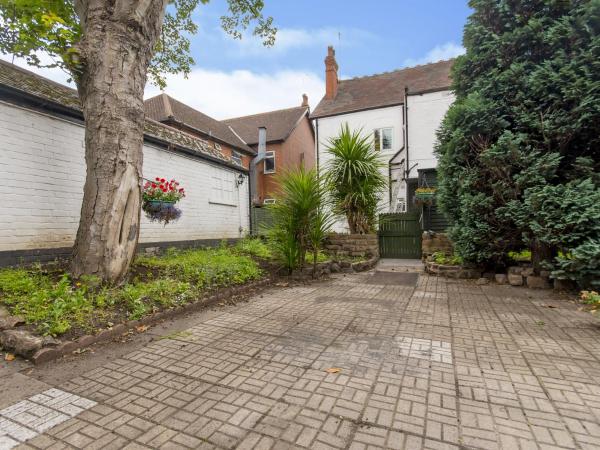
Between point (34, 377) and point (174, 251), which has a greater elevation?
point (174, 251)

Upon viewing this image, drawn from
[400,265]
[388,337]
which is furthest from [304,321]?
[400,265]

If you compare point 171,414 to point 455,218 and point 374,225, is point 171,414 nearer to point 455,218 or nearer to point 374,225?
point 455,218

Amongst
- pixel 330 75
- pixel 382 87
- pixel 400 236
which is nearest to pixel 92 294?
pixel 400 236

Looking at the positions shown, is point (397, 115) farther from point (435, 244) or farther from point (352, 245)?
point (352, 245)

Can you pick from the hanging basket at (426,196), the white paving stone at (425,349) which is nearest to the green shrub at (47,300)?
the white paving stone at (425,349)

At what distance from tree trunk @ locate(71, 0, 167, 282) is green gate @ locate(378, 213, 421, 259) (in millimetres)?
7127

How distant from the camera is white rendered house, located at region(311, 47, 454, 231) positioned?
1273cm

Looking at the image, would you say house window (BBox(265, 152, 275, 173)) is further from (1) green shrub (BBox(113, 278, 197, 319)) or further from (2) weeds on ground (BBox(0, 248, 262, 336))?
(1) green shrub (BBox(113, 278, 197, 319))

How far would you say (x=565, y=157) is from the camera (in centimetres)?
480

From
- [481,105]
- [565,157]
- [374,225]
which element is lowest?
[374,225]

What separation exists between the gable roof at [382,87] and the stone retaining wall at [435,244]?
8.22 m

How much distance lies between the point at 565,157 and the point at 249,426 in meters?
5.95

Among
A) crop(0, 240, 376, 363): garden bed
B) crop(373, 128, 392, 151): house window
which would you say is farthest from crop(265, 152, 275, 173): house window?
crop(0, 240, 376, 363): garden bed

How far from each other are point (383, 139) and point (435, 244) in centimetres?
761
